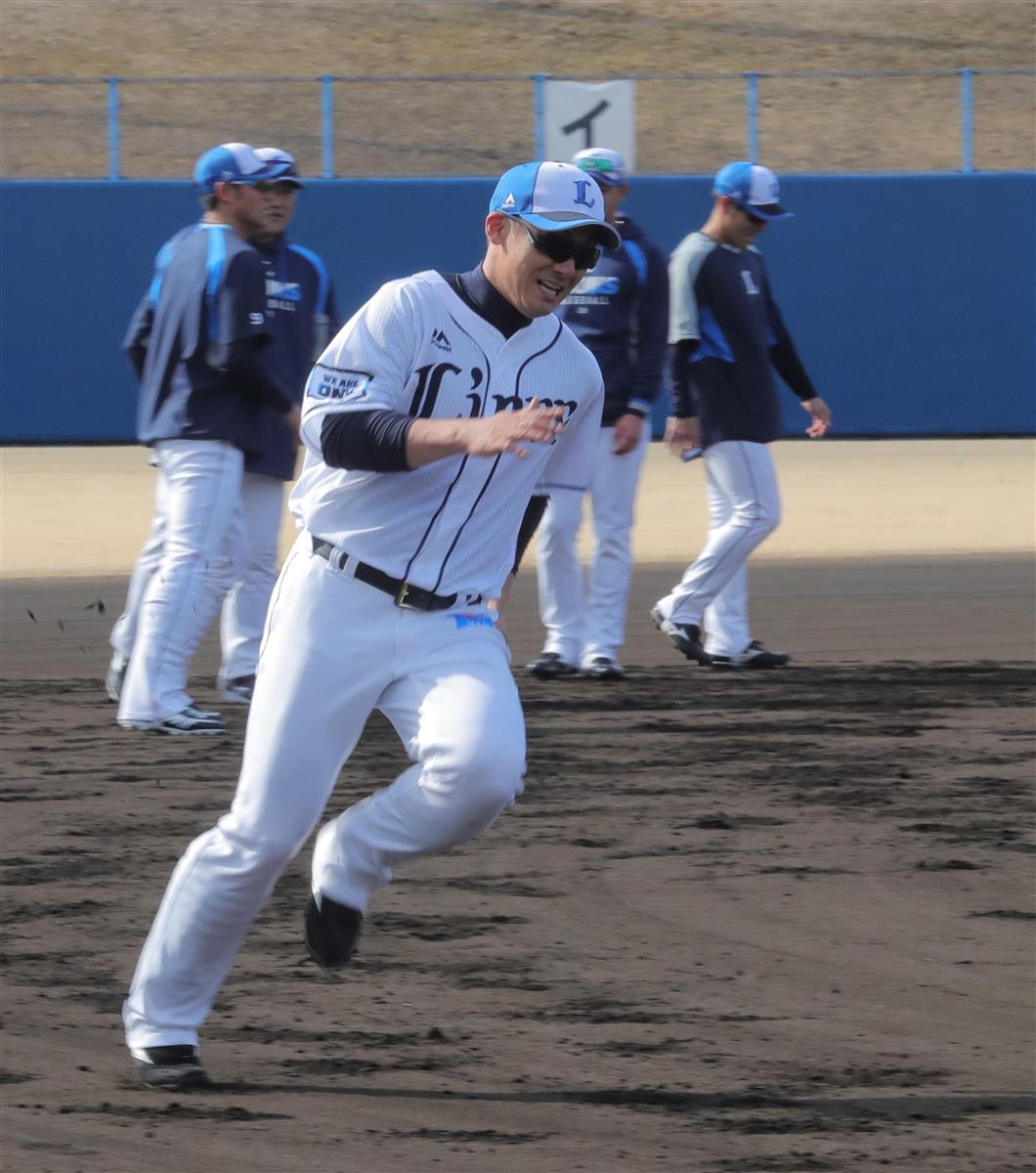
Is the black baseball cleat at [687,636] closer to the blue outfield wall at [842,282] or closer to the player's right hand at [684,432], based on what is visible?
the player's right hand at [684,432]

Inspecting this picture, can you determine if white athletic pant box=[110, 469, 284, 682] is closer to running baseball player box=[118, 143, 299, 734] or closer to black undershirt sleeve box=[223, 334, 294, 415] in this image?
running baseball player box=[118, 143, 299, 734]

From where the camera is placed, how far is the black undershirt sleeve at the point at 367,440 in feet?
13.4

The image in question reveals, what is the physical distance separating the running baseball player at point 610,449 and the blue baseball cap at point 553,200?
444 cm

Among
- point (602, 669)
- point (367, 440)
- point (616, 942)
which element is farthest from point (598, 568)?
point (367, 440)

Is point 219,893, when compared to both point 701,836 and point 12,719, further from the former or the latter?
point 12,719

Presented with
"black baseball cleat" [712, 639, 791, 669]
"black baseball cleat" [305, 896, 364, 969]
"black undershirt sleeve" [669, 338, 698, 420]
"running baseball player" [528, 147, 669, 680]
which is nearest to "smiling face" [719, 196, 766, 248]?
"running baseball player" [528, 147, 669, 680]

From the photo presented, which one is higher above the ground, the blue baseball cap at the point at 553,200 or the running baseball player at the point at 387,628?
the blue baseball cap at the point at 553,200

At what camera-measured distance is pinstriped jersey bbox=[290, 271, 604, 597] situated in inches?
167

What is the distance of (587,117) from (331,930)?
652 inches

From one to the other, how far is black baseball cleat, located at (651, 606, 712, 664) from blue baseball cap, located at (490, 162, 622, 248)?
5.29 meters

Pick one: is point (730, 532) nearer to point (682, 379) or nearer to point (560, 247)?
point (682, 379)

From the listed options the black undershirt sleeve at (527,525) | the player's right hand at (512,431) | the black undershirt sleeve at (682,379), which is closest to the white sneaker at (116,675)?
the black undershirt sleeve at (682,379)

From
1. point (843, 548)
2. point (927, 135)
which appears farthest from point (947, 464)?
point (927, 135)

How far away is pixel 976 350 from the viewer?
2005 centimetres
